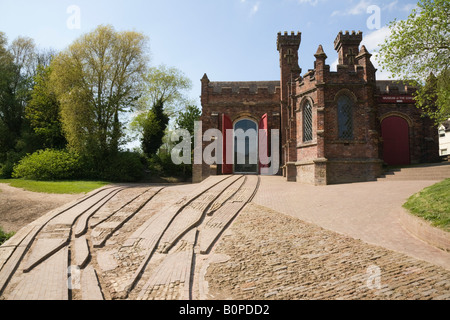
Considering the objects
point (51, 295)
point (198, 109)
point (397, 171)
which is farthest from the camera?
point (198, 109)

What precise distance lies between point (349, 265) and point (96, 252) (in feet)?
18.9

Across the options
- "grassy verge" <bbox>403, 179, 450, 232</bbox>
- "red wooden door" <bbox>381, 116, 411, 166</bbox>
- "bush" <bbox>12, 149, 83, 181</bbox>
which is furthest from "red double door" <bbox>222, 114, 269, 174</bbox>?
"grassy verge" <bbox>403, 179, 450, 232</bbox>

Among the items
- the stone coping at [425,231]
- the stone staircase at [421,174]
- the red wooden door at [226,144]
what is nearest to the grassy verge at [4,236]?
the stone coping at [425,231]

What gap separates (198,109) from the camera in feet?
114

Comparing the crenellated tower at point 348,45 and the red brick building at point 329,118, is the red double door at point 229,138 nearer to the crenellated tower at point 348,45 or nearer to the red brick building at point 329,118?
the red brick building at point 329,118

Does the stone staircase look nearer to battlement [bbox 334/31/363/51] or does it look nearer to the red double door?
the red double door

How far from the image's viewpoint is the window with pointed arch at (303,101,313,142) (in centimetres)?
1631

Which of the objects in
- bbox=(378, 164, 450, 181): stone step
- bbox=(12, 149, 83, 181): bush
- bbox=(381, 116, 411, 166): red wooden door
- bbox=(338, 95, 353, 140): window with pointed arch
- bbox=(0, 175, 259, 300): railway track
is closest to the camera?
bbox=(0, 175, 259, 300): railway track

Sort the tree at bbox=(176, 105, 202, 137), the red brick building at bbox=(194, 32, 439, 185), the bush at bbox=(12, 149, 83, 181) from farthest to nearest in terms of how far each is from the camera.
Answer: the tree at bbox=(176, 105, 202, 137) → the bush at bbox=(12, 149, 83, 181) → the red brick building at bbox=(194, 32, 439, 185)

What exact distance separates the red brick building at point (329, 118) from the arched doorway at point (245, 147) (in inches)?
3.3

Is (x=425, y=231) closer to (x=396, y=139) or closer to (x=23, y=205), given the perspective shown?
(x=23, y=205)

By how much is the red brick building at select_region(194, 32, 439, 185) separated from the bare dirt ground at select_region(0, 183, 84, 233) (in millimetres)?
9506

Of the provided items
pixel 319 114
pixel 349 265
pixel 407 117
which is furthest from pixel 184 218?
pixel 407 117
